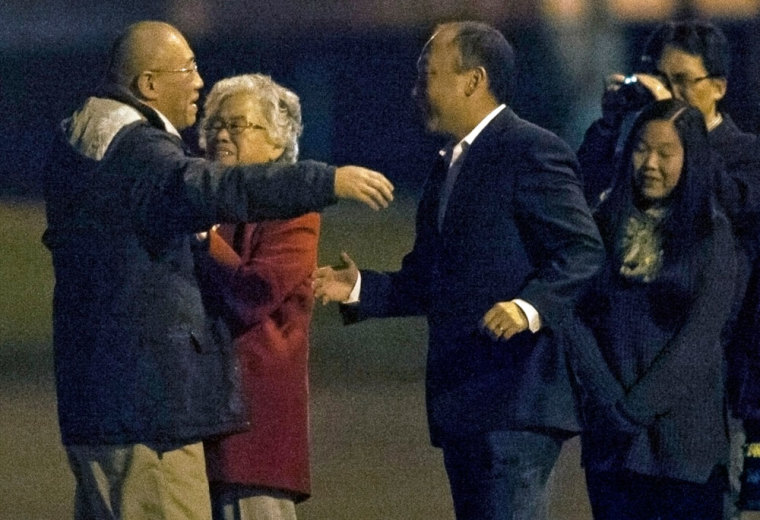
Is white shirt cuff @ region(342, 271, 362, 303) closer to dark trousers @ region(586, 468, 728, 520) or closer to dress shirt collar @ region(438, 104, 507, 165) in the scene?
dress shirt collar @ region(438, 104, 507, 165)

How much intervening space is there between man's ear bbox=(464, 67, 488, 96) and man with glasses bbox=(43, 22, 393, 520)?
0.45 meters

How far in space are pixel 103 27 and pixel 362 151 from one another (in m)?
8.59

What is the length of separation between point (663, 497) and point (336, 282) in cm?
104

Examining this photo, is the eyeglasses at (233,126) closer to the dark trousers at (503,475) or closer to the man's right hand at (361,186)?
the man's right hand at (361,186)

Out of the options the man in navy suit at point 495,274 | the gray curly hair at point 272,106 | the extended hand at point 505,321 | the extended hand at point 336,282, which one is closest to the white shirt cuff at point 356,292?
the extended hand at point 336,282

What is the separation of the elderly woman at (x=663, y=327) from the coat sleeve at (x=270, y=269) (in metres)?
0.77

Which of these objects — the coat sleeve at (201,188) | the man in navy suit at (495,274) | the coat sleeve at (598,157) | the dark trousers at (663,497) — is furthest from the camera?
the coat sleeve at (598,157)

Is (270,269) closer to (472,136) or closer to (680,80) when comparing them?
(472,136)

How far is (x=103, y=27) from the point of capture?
36.4 meters

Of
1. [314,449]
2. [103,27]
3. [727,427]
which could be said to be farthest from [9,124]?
[727,427]

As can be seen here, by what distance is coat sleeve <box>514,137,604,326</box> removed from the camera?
199 inches

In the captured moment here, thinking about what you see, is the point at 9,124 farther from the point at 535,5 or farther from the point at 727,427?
the point at 727,427

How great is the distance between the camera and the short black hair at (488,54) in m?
5.24

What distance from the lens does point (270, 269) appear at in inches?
219
